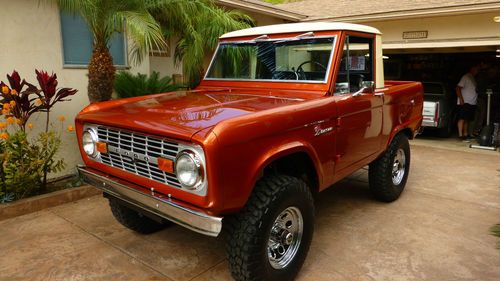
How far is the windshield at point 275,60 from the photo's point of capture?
3.58m

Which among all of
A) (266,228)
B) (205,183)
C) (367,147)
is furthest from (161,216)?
(367,147)

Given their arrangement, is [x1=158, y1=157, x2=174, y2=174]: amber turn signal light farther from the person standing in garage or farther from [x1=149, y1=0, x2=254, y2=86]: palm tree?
the person standing in garage

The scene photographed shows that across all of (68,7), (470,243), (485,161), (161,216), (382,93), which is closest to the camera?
(161,216)

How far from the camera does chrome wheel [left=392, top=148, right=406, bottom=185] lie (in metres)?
4.77

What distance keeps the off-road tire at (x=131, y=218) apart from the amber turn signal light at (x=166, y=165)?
1304 mm

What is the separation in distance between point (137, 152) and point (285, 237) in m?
1.27

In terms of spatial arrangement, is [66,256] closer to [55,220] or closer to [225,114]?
[55,220]

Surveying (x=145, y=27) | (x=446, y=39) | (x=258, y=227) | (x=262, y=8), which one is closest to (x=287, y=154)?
(x=258, y=227)

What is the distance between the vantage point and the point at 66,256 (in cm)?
337

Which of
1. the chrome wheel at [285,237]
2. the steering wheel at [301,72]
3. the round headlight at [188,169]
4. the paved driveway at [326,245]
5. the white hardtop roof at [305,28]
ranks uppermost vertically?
the white hardtop roof at [305,28]

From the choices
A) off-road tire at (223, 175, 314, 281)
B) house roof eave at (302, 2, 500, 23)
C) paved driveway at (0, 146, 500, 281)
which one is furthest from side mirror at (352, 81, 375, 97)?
house roof eave at (302, 2, 500, 23)

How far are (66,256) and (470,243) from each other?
3785mm

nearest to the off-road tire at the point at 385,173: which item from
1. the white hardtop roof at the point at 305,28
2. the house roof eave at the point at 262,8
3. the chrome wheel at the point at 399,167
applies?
the chrome wheel at the point at 399,167

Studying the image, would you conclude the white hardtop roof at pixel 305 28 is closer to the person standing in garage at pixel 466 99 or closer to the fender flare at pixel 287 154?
the fender flare at pixel 287 154
